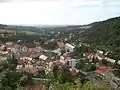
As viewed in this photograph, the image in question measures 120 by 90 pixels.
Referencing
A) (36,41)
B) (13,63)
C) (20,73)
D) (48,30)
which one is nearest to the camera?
(20,73)

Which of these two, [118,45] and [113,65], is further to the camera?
[118,45]

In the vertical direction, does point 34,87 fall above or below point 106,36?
above

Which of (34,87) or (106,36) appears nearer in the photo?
(34,87)

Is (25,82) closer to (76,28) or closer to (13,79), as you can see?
(13,79)

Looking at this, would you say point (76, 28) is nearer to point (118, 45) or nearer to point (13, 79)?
point (118, 45)

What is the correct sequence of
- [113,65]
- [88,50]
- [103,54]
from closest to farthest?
1. [113,65]
2. [103,54]
3. [88,50]

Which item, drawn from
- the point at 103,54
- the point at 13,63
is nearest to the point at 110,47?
the point at 103,54

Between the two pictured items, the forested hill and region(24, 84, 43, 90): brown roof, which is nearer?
region(24, 84, 43, 90): brown roof

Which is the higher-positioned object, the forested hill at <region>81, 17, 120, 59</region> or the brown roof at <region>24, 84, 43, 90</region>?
the brown roof at <region>24, 84, 43, 90</region>
